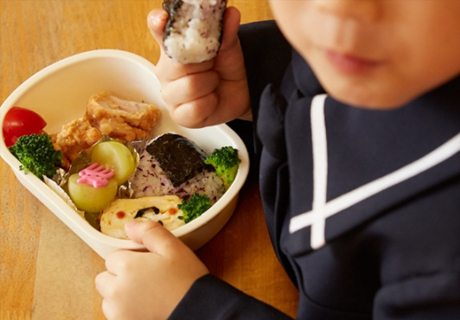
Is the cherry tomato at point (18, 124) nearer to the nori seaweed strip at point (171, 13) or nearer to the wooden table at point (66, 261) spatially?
the wooden table at point (66, 261)

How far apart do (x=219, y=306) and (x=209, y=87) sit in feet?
0.92

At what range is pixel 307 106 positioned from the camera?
49cm

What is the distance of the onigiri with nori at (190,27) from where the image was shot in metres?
0.55

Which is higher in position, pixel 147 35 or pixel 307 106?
pixel 307 106

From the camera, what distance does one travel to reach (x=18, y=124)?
790 millimetres

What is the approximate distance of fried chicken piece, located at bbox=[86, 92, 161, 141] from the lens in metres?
0.83

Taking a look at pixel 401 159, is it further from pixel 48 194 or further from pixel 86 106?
pixel 86 106

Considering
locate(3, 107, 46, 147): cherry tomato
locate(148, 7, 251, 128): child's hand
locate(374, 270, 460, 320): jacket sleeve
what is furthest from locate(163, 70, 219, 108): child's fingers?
locate(374, 270, 460, 320): jacket sleeve

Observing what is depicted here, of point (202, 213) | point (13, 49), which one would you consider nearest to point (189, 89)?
point (202, 213)

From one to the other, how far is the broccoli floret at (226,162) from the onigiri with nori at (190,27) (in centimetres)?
19

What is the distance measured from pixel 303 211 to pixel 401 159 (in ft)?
0.34

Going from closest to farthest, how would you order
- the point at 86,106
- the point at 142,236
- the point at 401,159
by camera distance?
the point at 401,159, the point at 142,236, the point at 86,106

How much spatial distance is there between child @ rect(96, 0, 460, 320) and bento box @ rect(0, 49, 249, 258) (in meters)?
0.08

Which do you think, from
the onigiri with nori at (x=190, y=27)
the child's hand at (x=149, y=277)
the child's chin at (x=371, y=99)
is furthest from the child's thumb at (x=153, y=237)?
the child's chin at (x=371, y=99)
